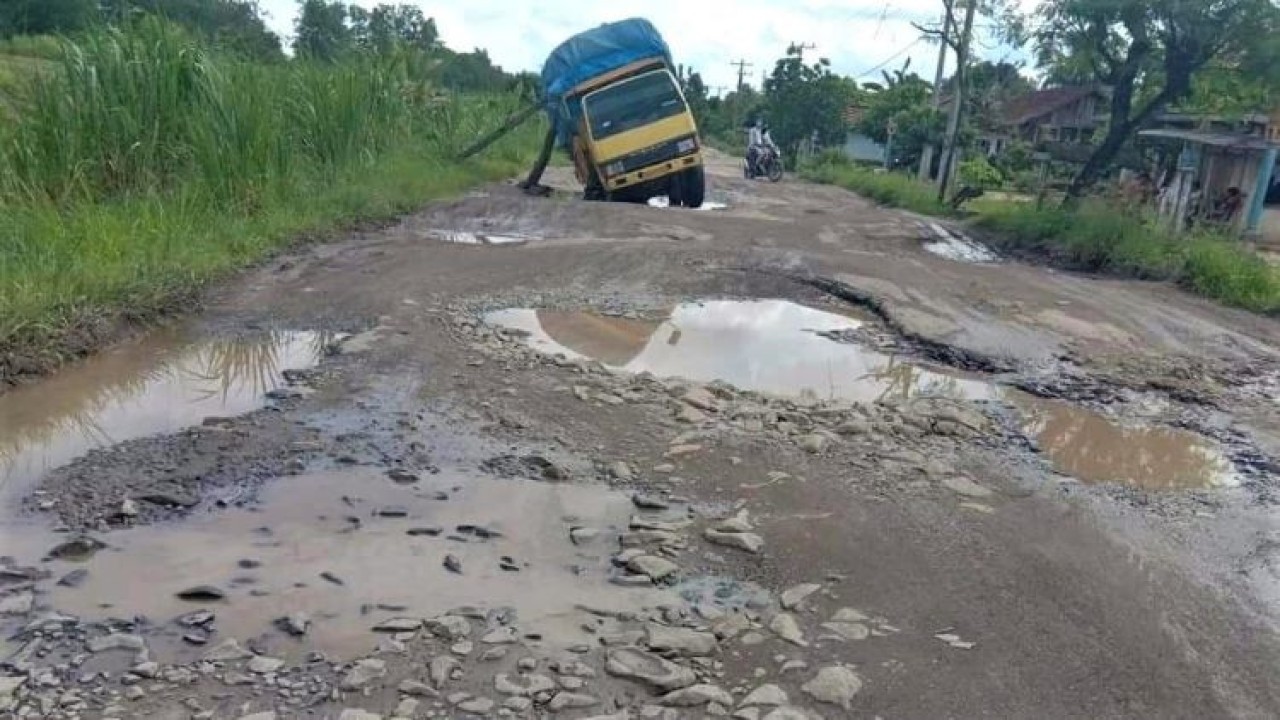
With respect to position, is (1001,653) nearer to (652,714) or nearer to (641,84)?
(652,714)

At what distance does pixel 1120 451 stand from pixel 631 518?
278cm

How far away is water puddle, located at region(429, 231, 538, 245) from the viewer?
33.7ft

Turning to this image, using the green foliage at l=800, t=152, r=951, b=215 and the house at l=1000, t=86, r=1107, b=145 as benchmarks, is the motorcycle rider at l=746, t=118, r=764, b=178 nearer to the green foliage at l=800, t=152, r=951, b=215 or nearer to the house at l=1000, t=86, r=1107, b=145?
the green foliage at l=800, t=152, r=951, b=215

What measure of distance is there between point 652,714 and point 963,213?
1667 cm

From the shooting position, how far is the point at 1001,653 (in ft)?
9.39

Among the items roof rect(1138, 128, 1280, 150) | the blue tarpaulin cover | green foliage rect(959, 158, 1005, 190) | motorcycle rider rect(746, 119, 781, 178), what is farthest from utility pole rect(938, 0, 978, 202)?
the blue tarpaulin cover

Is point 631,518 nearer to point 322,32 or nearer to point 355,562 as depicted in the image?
point 355,562

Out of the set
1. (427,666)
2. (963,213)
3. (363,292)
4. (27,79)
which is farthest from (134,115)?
(963,213)

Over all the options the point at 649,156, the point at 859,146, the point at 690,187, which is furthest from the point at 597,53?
the point at 859,146

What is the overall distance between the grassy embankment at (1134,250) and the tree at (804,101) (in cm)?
2290

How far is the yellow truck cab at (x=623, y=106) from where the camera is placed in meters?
14.2

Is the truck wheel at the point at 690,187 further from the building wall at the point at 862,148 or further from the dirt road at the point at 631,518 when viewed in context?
the building wall at the point at 862,148

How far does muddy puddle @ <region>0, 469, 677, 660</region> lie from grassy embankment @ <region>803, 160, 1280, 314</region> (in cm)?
842

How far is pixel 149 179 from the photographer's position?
816 centimetres
